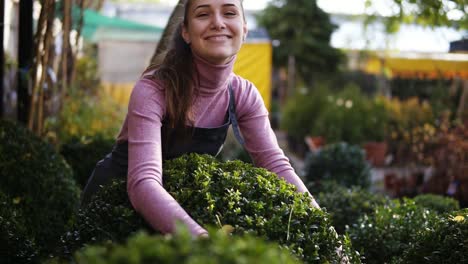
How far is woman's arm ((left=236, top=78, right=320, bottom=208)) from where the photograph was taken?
2842mm

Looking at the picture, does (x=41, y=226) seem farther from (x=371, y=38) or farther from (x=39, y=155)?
(x=371, y=38)

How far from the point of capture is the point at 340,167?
23.7 feet

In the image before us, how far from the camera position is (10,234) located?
308 centimetres

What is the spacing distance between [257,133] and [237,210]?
2.43ft

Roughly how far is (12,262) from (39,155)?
1.05 m

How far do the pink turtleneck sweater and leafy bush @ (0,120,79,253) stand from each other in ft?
3.61

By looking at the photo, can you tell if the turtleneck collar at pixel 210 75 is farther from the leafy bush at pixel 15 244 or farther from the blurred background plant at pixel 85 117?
the blurred background plant at pixel 85 117

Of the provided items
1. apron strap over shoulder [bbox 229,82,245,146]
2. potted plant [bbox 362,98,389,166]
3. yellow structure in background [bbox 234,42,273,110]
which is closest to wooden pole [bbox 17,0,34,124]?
apron strap over shoulder [bbox 229,82,245,146]

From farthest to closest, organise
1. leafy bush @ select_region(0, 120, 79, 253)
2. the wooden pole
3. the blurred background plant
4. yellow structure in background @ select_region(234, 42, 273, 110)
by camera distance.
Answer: yellow structure in background @ select_region(234, 42, 273, 110) < the blurred background plant < the wooden pole < leafy bush @ select_region(0, 120, 79, 253)

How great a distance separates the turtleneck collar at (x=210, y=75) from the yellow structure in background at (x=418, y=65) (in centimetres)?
1802

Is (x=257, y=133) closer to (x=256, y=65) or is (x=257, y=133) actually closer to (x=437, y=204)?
(x=437, y=204)

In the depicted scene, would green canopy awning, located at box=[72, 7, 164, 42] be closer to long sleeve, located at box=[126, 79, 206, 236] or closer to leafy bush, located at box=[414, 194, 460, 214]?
leafy bush, located at box=[414, 194, 460, 214]

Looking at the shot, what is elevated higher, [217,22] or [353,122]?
[217,22]

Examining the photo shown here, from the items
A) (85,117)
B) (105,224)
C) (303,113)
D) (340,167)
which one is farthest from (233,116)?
(303,113)
